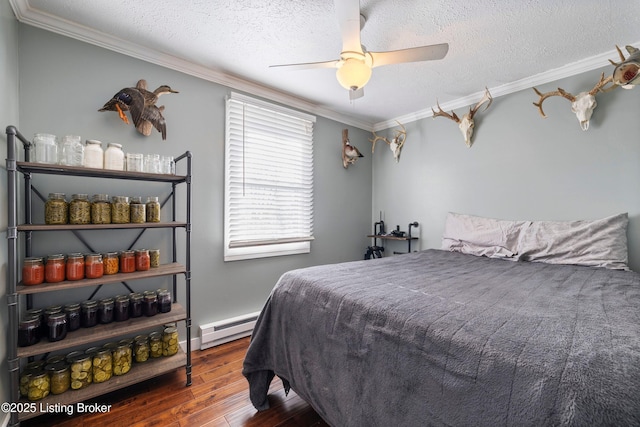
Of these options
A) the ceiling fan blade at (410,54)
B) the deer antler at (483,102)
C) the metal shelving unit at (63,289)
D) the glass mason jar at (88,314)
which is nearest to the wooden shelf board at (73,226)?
the metal shelving unit at (63,289)

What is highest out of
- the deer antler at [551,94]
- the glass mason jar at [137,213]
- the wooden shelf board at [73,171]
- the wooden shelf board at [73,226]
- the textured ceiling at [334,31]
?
the textured ceiling at [334,31]

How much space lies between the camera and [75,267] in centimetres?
159

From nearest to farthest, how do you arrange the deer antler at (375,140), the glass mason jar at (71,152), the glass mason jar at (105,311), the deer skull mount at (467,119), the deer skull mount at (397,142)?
the glass mason jar at (71,152) → the glass mason jar at (105,311) → the deer skull mount at (467,119) → the deer skull mount at (397,142) → the deer antler at (375,140)

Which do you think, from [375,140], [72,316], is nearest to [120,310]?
[72,316]

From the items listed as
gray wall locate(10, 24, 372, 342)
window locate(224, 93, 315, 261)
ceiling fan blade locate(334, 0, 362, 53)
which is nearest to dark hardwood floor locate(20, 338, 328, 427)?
gray wall locate(10, 24, 372, 342)

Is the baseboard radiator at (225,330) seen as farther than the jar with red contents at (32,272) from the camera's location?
Yes

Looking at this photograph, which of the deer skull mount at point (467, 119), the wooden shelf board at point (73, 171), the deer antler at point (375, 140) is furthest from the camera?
the deer antler at point (375, 140)

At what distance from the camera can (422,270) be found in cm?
187

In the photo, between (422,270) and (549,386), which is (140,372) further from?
(549,386)

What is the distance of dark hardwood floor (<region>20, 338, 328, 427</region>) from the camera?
59.6 inches

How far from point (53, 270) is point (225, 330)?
1.38 metres

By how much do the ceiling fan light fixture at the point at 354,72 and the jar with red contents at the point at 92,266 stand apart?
6.32 feet

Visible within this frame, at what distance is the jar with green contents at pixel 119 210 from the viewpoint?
173 centimetres

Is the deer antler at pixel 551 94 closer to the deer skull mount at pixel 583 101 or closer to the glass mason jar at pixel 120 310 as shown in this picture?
the deer skull mount at pixel 583 101
